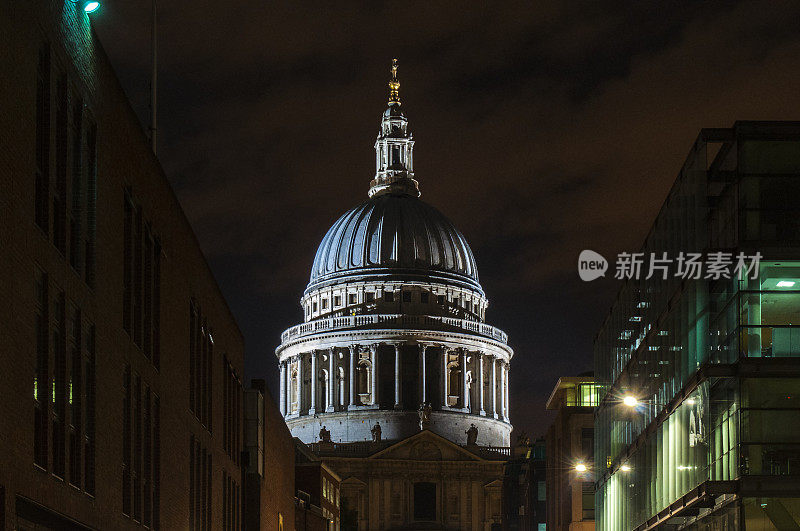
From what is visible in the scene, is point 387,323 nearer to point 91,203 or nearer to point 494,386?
point 494,386

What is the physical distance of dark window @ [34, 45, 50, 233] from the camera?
26766mm

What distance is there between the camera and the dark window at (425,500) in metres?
188

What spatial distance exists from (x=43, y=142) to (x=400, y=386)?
548ft

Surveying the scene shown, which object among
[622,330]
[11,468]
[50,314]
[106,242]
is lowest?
[11,468]

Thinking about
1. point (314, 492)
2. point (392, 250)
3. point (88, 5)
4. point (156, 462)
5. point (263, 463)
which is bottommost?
point (156, 462)

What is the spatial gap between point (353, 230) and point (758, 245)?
15776 centimetres

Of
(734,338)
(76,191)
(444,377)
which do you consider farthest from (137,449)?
(444,377)

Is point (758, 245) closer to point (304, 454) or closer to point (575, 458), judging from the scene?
point (575, 458)

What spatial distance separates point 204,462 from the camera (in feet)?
165

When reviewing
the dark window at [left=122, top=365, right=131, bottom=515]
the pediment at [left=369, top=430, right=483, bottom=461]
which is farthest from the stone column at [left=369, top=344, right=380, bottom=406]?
the dark window at [left=122, top=365, right=131, bottom=515]

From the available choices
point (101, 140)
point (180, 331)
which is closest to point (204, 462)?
point (180, 331)

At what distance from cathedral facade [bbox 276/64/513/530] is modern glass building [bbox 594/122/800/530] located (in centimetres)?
13387

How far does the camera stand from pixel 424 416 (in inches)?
7431

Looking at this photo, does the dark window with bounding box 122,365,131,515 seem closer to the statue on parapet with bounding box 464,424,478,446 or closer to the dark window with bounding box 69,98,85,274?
the dark window with bounding box 69,98,85,274
